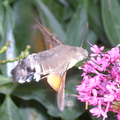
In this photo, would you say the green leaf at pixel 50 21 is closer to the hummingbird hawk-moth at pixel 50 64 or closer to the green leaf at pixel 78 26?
the green leaf at pixel 78 26

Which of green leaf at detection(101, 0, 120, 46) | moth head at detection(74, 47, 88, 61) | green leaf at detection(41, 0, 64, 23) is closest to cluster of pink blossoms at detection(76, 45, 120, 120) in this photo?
moth head at detection(74, 47, 88, 61)

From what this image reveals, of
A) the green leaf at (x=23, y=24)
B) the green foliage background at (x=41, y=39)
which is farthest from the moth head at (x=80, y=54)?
the green leaf at (x=23, y=24)

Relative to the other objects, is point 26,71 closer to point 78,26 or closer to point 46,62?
point 46,62

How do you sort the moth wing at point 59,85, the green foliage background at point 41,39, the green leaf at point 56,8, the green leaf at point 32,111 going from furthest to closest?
the green leaf at point 56,8
the green leaf at point 32,111
the green foliage background at point 41,39
the moth wing at point 59,85

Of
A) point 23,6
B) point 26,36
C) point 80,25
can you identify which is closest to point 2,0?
point 23,6

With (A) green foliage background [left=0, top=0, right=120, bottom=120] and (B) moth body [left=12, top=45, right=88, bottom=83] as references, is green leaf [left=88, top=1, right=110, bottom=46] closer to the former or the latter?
(A) green foliage background [left=0, top=0, right=120, bottom=120]

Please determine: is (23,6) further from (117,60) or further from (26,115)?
(117,60)
